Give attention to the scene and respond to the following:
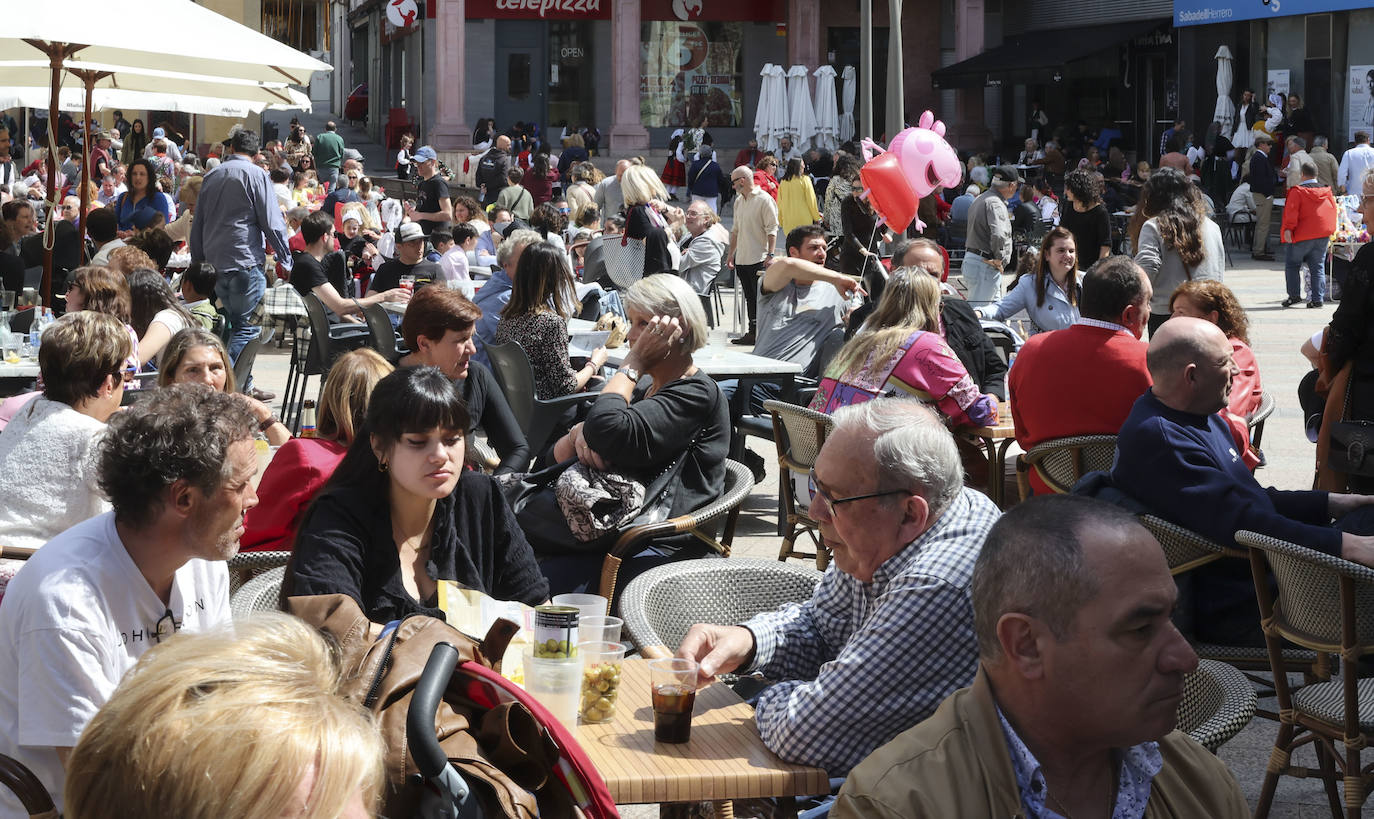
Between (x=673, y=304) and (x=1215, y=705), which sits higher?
(x=673, y=304)

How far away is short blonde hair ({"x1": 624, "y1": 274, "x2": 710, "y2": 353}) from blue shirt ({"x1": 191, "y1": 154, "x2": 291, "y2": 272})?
665cm

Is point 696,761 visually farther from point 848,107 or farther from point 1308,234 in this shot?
point 848,107

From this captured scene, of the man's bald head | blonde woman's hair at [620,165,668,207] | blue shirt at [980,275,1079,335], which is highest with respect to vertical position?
blonde woman's hair at [620,165,668,207]

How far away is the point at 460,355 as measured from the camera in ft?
21.0

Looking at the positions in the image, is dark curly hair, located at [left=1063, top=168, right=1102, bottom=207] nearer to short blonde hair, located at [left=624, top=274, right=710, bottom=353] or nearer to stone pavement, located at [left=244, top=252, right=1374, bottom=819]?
stone pavement, located at [left=244, top=252, right=1374, bottom=819]

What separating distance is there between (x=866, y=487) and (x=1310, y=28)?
28.8 m

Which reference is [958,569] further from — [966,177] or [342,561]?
[966,177]

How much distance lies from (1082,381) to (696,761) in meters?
3.57

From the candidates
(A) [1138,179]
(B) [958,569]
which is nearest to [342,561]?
(B) [958,569]

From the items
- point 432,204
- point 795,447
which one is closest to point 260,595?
point 795,447

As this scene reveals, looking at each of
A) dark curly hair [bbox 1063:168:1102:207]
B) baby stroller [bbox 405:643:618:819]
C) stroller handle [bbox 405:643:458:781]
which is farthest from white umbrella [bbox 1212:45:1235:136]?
stroller handle [bbox 405:643:458:781]

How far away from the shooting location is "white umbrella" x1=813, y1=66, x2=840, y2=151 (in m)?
33.6

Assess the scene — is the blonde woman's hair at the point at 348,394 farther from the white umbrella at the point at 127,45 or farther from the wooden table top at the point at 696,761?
the white umbrella at the point at 127,45

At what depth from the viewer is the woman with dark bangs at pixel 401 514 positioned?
362cm
